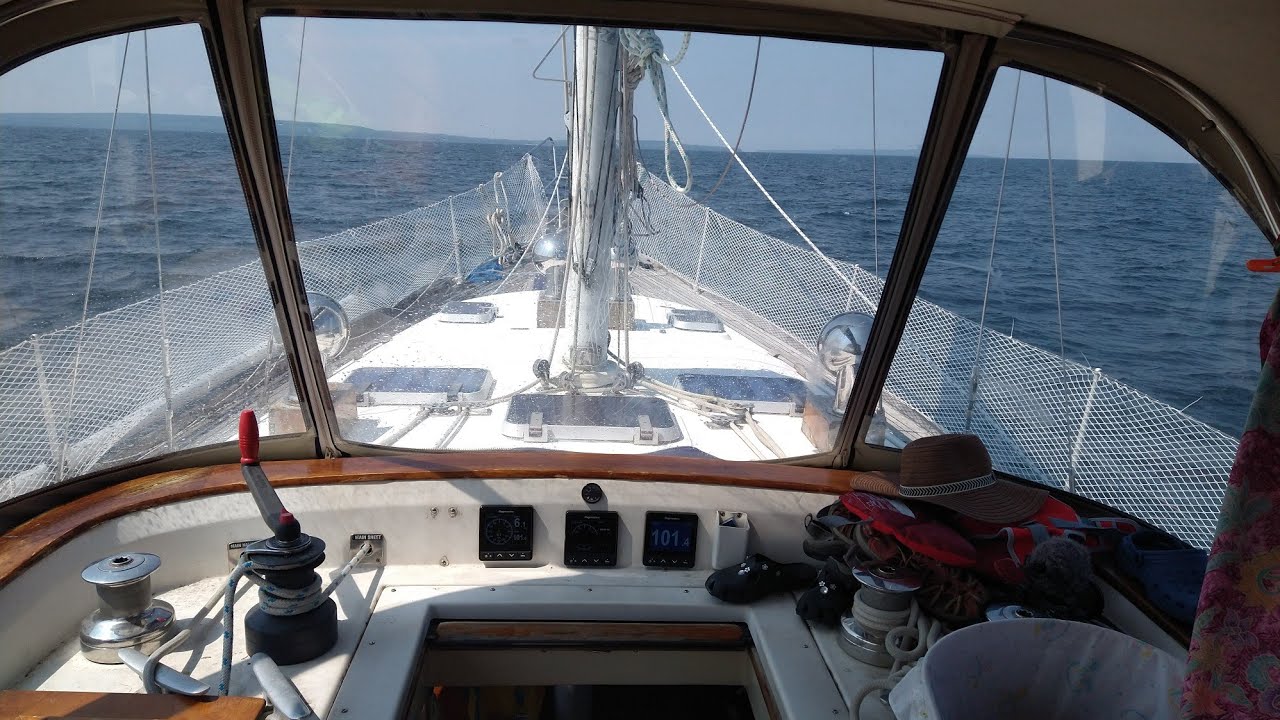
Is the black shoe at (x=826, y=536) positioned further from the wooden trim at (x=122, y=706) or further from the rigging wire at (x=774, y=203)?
the wooden trim at (x=122, y=706)

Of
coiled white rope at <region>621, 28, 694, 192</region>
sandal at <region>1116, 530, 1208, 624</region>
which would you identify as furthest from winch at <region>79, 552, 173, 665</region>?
sandal at <region>1116, 530, 1208, 624</region>

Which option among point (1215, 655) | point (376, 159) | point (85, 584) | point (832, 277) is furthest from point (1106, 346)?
point (85, 584)

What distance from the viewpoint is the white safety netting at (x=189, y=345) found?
182 cm

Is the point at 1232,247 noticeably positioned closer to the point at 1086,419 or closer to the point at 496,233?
the point at 1086,419

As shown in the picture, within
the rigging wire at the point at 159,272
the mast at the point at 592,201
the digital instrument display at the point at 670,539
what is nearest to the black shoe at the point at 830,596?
the digital instrument display at the point at 670,539

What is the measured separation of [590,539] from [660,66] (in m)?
1.18

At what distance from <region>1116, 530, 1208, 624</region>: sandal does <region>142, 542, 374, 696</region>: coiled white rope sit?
1.71 meters

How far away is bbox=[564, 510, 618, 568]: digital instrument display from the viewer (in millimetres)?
2068

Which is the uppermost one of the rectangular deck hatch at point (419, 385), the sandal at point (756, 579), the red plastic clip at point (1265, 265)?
the red plastic clip at point (1265, 265)

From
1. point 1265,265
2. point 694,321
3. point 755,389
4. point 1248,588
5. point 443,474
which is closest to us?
point 1248,588

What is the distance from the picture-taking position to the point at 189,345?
6.76ft

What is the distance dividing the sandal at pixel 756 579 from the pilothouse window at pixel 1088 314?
1.71 ft

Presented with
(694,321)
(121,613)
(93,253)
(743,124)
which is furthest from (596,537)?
(93,253)

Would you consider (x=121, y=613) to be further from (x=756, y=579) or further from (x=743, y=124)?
(x=743, y=124)
